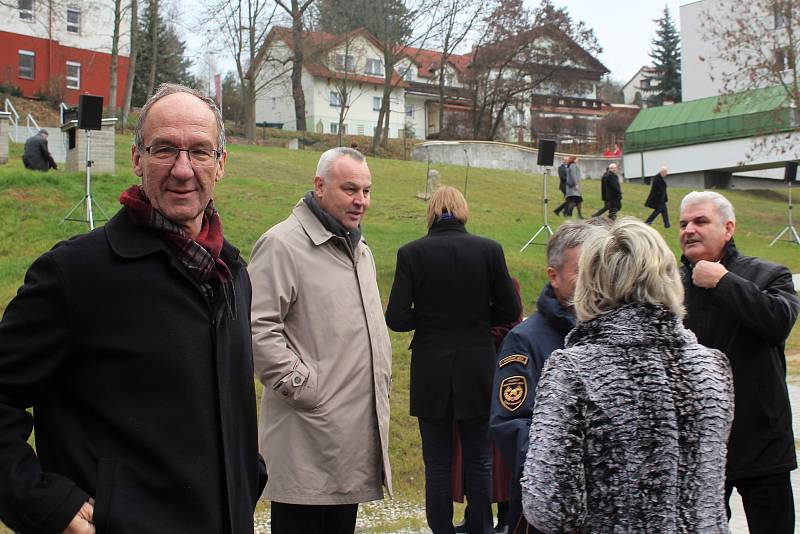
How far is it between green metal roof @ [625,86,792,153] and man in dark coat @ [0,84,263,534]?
4593cm

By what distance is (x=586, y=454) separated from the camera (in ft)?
8.87

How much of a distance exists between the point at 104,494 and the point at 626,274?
169 cm

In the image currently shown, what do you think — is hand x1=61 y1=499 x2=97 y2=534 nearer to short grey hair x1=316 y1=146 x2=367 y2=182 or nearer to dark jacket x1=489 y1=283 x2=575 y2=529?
dark jacket x1=489 y1=283 x2=575 y2=529

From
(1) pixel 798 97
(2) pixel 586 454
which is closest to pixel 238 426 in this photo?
(2) pixel 586 454

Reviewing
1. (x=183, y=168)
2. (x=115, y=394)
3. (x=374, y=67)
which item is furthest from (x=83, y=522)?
(x=374, y=67)

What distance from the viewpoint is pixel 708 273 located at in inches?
169

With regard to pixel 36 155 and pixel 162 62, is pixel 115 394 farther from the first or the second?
pixel 162 62

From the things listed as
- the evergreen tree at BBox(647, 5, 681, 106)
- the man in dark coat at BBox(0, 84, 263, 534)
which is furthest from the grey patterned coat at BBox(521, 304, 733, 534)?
the evergreen tree at BBox(647, 5, 681, 106)

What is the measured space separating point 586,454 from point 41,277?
1672mm

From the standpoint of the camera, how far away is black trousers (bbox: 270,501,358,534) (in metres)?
4.19

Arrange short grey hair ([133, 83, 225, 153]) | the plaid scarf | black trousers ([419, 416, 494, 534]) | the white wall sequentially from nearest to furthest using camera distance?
A: the plaid scarf < short grey hair ([133, 83, 225, 153]) < black trousers ([419, 416, 494, 534]) < the white wall

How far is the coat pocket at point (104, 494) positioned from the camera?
2.16 meters

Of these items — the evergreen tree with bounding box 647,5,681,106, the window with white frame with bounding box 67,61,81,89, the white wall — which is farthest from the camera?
the evergreen tree with bounding box 647,5,681,106

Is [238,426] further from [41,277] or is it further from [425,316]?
[425,316]
